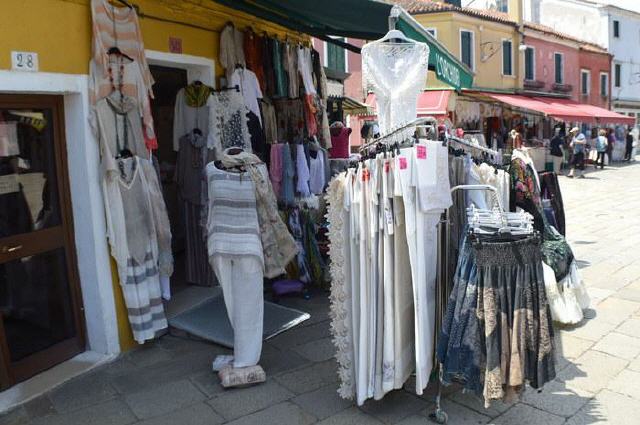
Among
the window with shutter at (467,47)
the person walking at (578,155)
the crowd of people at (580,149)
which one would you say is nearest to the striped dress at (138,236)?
the crowd of people at (580,149)

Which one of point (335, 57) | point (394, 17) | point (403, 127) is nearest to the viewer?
point (403, 127)

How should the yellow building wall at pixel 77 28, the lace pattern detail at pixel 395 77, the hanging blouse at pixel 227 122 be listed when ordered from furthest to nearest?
the hanging blouse at pixel 227 122
the yellow building wall at pixel 77 28
the lace pattern detail at pixel 395 77

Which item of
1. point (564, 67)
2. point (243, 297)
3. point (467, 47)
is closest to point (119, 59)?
point (243, 297)

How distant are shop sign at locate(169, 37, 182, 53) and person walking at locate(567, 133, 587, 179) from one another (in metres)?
14.9

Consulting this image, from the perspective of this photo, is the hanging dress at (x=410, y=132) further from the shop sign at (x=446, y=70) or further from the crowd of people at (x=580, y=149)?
the crowd of people at (x=580, y=149)

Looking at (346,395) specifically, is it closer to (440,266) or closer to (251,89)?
(440,266)

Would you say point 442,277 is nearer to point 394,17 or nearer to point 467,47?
point 394,17

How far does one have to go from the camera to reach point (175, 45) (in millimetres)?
4828

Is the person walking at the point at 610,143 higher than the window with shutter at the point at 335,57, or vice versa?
the window with shutter at the point at 335,57

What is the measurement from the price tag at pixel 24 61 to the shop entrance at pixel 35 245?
Result: 24 centimetres

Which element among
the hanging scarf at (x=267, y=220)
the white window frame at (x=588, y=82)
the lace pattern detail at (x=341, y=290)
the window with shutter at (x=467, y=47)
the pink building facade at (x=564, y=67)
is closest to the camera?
the lace pattern detail at (x=341, y=290)

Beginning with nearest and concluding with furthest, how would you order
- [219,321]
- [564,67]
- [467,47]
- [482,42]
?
[219,321] < [467,47] < [482,42] < [564,67]

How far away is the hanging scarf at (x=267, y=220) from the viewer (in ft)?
12.4

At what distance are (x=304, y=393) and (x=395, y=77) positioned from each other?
2.07 meters
